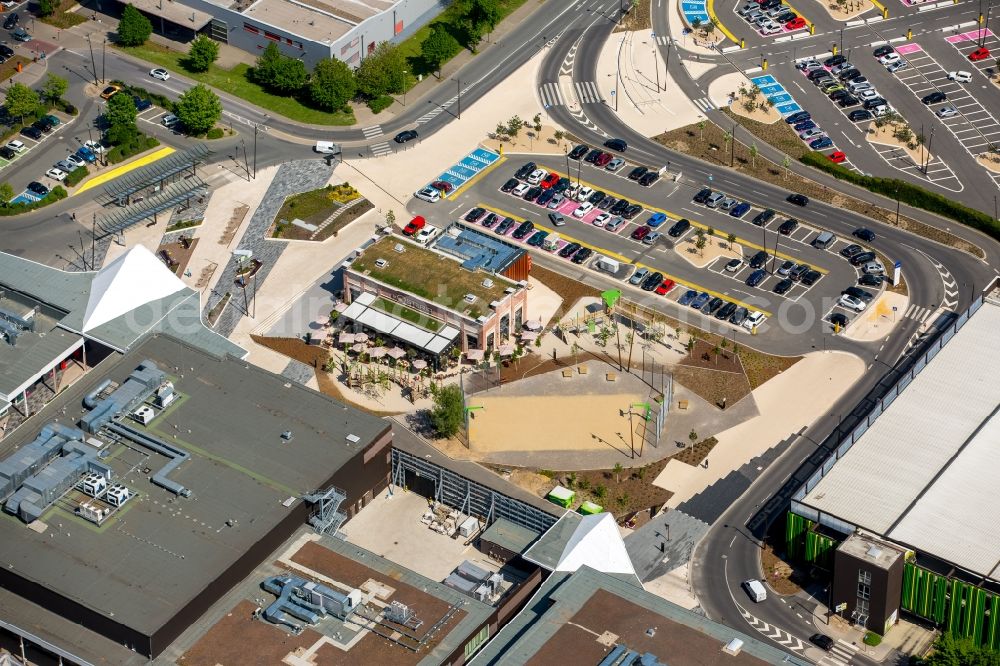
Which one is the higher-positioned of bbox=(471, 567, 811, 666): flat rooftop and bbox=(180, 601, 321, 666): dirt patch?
bbox=(471, 567, 811, 666): flat rooftop

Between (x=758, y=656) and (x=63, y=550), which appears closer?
(x=758, y=656)

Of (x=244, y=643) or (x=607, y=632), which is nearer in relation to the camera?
(x=244, y=643)

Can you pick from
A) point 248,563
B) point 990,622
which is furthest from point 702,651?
point 248,563

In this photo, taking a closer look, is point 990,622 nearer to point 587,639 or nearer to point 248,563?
point 587,639

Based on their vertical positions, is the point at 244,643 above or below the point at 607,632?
below

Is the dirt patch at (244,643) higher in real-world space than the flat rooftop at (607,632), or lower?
lower
